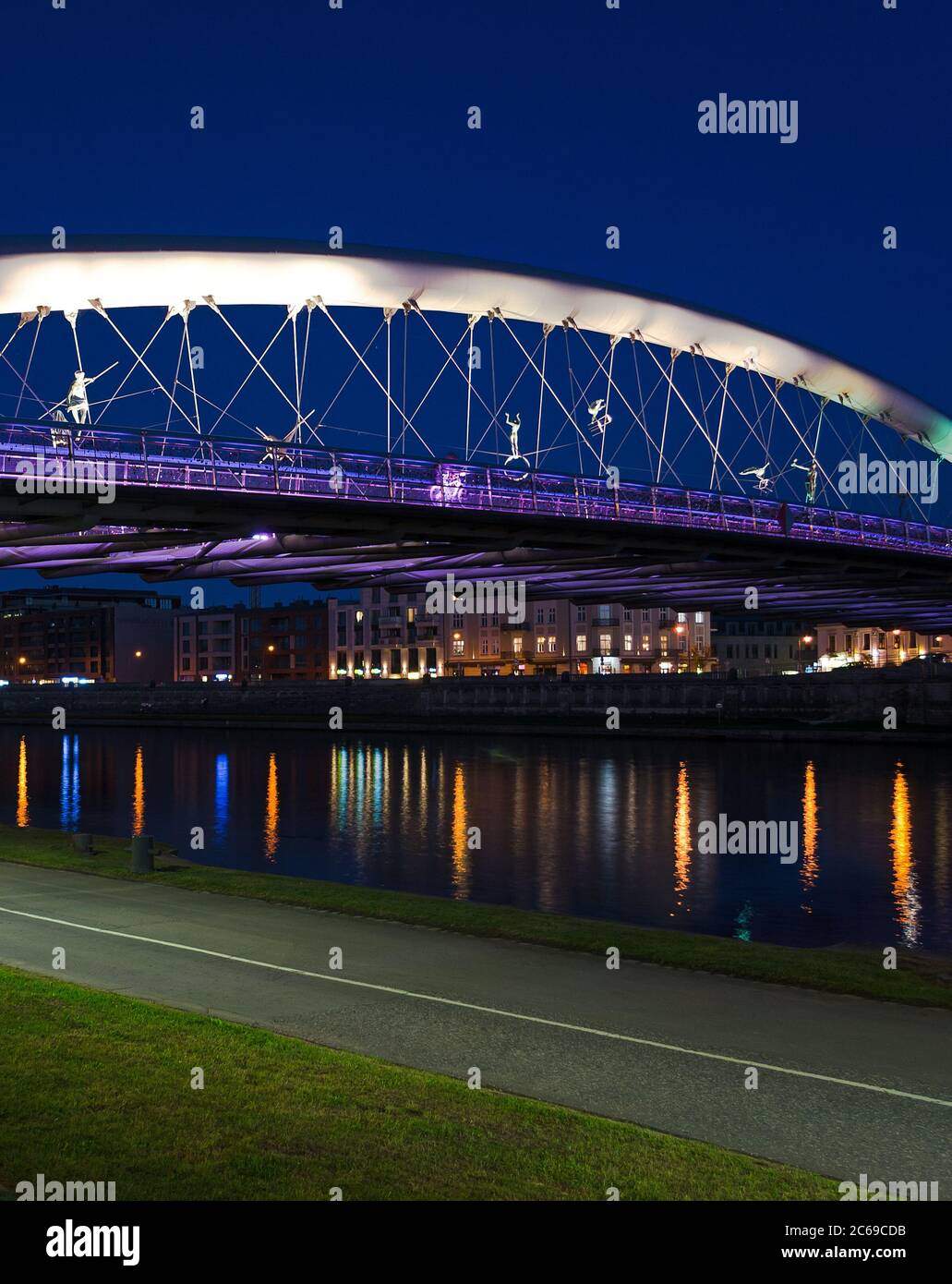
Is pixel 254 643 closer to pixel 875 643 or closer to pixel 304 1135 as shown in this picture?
pixel 875 643

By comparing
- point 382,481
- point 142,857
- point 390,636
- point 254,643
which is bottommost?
point 142,857

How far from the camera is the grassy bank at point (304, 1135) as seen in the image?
7.36m

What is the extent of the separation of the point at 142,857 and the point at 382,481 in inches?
889

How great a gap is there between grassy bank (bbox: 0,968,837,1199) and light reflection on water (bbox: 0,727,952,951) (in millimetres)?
13143

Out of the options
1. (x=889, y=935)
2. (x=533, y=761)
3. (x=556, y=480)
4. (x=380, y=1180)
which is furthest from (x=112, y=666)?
(x=380, y=1180)

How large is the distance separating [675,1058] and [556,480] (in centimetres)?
3866

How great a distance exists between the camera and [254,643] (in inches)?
6575

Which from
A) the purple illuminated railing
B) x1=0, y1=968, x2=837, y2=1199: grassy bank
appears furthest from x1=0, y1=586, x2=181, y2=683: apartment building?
x1=0, y1=968, x2=837, y2=1199: grassy bank

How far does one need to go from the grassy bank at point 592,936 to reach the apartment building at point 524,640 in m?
125

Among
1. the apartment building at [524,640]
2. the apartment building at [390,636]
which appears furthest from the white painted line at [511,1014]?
the apartment building at [390,636]

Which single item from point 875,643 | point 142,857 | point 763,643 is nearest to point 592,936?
point 142,857

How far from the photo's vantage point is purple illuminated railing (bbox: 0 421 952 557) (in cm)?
3641

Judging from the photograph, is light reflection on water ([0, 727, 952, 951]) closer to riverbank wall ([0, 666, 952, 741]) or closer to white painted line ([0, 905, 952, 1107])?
riverbank wall ([0, 666, 952, 741])
